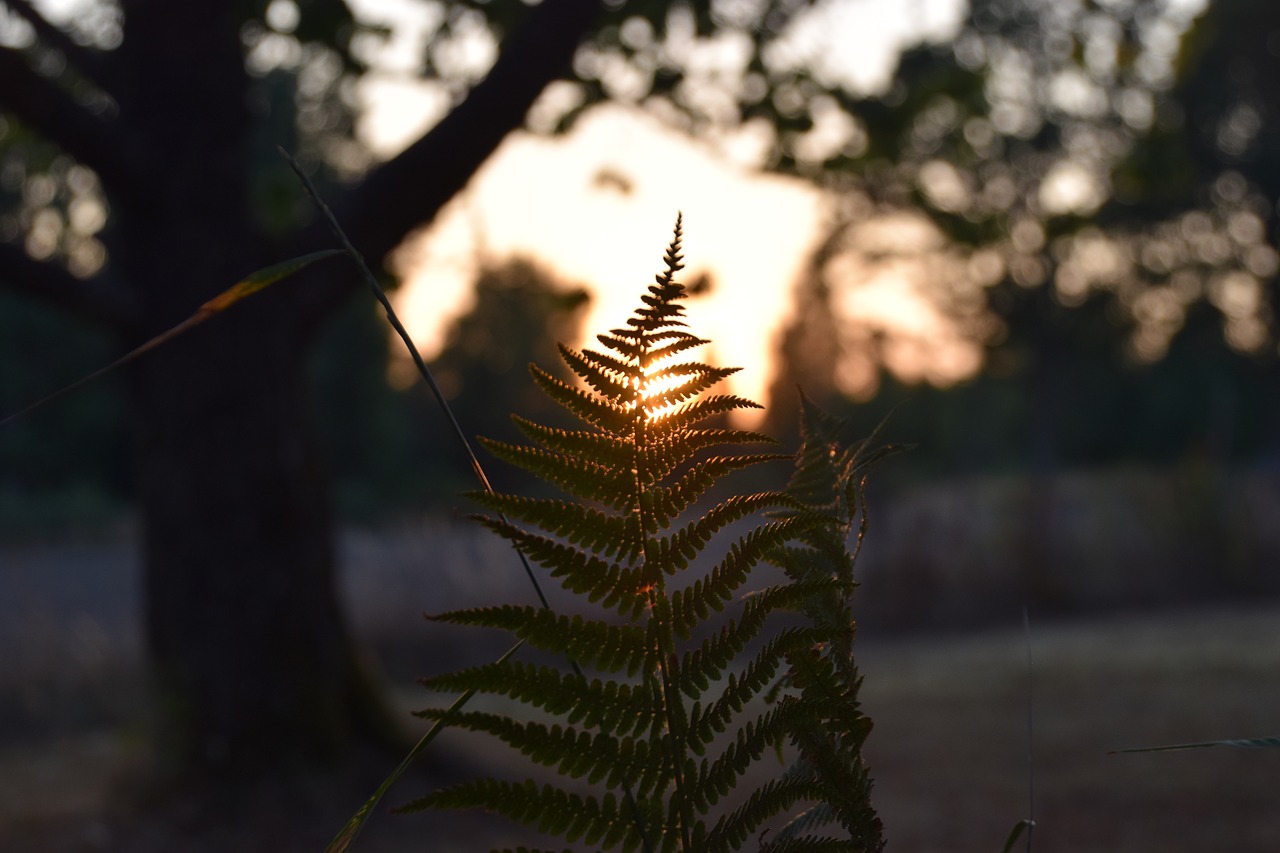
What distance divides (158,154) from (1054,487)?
1180 cm

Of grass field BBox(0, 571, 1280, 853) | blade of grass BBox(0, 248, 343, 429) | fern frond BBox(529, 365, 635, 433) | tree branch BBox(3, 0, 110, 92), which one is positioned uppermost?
tree branch BBox(3, 0, 110, 92)

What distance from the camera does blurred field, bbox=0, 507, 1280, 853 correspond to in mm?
4977

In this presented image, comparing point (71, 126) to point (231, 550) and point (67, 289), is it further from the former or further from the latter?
point (231, 550)

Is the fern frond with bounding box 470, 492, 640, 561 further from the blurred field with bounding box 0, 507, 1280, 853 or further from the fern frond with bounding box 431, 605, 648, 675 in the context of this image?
the blurred field with bounding box 0, 507, 1280, 853

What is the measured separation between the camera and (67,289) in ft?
16.3

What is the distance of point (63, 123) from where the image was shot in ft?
15.7

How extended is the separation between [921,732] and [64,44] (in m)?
5.36

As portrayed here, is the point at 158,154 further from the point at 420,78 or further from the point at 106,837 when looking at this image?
the point at 106,837

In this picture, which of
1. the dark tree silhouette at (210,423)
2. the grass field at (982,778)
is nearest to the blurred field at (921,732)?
the grass field at (982,778)

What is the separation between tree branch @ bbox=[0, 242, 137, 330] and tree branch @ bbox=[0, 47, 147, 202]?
42cm

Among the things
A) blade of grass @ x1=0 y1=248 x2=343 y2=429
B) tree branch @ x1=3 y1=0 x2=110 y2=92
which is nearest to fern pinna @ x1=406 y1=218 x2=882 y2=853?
blade of grass @ x1=0 y1=248 x2=343 y2=429

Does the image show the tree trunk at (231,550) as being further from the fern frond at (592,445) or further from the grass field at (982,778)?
the fern frond at (592,445)

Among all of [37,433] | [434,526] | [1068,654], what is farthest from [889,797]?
[37,433]

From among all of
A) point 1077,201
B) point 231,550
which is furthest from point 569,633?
point 1077,201
